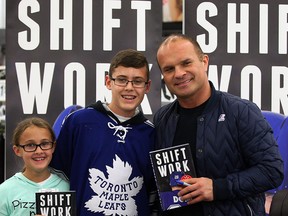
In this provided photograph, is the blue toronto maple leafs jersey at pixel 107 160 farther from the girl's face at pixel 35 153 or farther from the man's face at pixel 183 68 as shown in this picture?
the man's face at pixel 183 68

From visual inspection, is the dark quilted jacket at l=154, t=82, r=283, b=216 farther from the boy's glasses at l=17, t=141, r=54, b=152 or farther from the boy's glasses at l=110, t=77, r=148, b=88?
the boy's glasses at l=17, t=141, r=54, b=152

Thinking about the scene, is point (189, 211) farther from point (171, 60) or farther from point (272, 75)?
point (272, 75)

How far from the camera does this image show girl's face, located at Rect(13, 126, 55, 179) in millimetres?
2617

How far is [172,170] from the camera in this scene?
7.64 ft

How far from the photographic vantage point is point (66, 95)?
164 inches

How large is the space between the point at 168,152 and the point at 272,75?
2156 millimetres

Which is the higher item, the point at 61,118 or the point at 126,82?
the point at 126,82

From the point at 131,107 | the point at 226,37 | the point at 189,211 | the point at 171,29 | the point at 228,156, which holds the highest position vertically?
the point at 171,29

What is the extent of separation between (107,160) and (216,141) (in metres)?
0.55

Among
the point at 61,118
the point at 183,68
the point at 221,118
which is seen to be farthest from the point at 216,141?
the point at 61,118

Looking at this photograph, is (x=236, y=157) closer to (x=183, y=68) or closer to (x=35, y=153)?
(x=183, y=68)

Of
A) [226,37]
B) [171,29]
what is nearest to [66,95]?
[226,37]

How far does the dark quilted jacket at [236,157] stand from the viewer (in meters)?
2.24

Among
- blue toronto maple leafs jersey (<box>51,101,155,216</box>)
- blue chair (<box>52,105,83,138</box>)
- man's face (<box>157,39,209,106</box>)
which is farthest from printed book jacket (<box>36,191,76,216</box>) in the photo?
blue chair (<box>52,105,83,138</box>)
